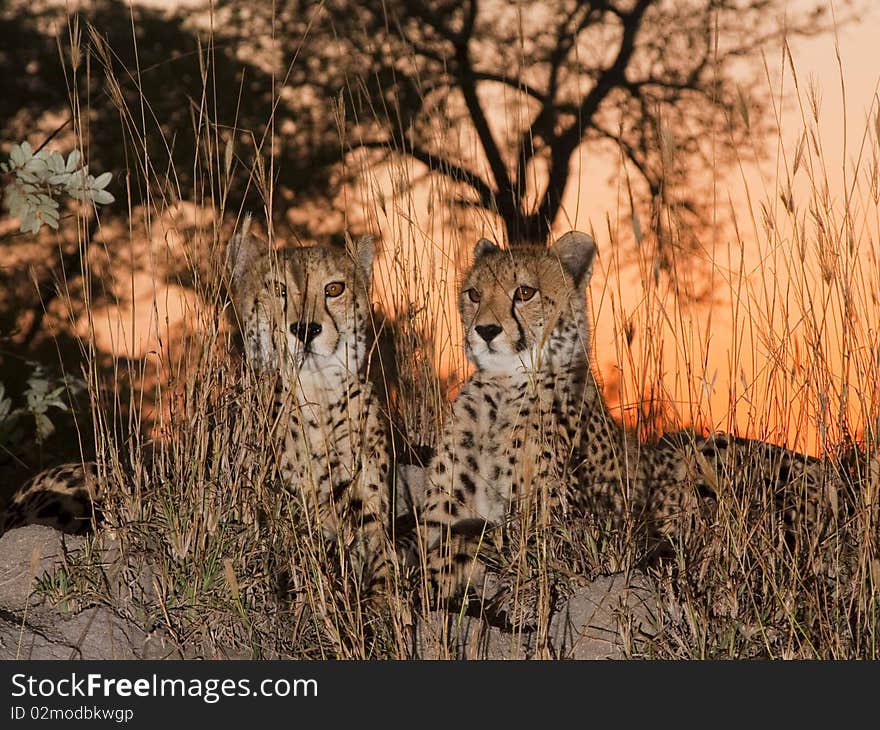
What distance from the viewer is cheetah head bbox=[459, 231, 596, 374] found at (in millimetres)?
2883

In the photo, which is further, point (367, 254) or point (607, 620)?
point (367, 254)

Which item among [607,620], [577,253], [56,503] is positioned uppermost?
[577,253]

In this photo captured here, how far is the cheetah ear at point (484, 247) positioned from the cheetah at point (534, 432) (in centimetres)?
12

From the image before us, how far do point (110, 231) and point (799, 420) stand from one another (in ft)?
18.4

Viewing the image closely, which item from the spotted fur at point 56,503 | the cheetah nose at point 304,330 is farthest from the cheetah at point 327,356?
the spotted fur at point 56,503

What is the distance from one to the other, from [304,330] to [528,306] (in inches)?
21.3

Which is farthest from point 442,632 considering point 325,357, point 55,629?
point 325,357

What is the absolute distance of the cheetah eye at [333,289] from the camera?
2.93 metres

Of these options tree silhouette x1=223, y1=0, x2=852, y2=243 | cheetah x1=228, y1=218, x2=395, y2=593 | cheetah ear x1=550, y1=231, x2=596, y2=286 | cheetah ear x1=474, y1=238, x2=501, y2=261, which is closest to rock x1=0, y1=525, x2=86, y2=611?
cheetah x1=228, y1=218, x2=395, y2=593

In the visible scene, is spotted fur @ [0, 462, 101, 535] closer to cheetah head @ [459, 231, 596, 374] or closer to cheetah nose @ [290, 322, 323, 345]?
cheetah nose @ [290, 322, 323, 345]

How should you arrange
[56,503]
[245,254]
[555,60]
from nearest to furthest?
1. [245,254]
2. [56,503]
3. [555,60]

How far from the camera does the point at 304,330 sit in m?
2.81

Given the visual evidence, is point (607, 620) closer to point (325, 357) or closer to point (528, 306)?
point (528, 306)

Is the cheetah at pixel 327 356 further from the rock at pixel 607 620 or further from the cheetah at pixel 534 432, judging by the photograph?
the rock at pixel 607 620
